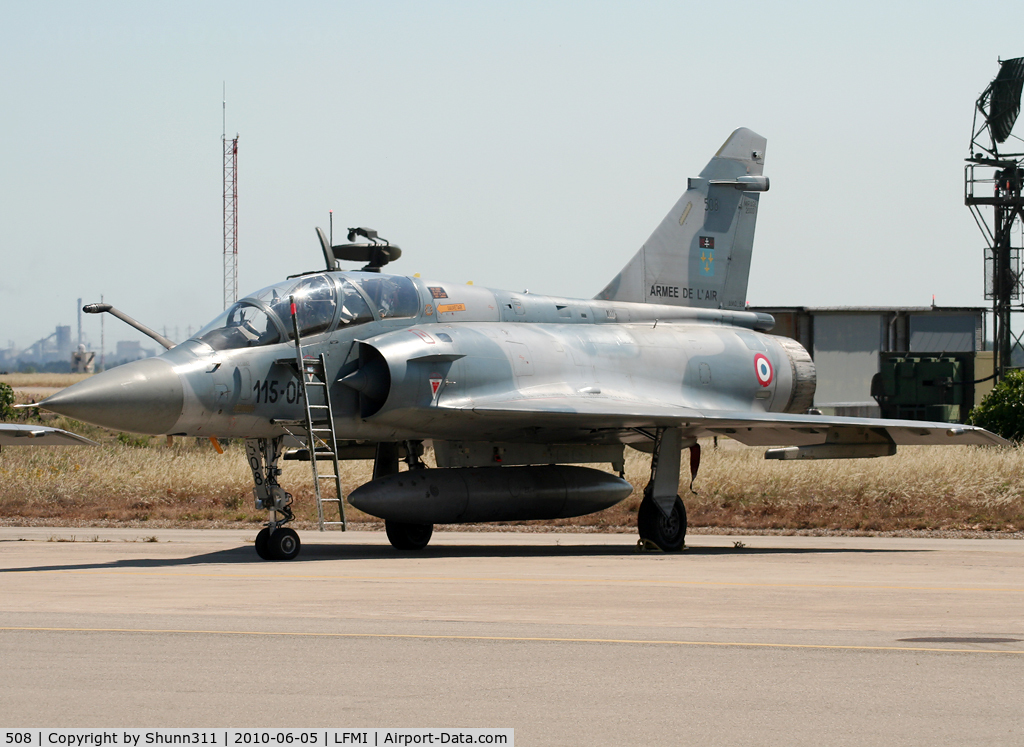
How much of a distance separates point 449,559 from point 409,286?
3681 mm

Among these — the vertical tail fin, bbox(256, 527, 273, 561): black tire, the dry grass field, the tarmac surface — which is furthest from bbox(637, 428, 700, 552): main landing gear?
bbox(256, 527, 273, 561): black tire

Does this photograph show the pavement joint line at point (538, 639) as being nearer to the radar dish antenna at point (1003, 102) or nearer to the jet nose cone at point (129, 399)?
the jet nose cone at point (129, 399)

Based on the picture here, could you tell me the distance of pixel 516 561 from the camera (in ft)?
46.4

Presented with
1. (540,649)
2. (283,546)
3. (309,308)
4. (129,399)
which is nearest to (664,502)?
(283,546)

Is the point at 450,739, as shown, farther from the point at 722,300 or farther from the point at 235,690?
the point at 722,300

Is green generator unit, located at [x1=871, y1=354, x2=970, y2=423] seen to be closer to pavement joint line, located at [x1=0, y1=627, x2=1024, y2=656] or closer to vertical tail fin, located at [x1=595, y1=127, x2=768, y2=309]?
vertical tail fin, located at [x1=595, y1=127, x2=768, y2=309]

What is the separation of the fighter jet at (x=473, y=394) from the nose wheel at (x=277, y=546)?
2 centimetres

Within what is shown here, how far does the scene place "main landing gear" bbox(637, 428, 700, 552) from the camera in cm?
1636

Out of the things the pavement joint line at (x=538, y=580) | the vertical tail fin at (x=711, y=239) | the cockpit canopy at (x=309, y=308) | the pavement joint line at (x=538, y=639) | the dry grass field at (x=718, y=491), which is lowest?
the dry grass field at (x=718, y=491)

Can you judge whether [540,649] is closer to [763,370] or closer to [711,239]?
[763,370]

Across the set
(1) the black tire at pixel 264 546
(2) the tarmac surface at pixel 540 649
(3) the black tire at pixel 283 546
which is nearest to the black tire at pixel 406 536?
(3) the black tire at pixel 283 546

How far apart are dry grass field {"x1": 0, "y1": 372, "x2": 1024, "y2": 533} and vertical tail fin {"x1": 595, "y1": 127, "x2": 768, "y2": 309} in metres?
3.87

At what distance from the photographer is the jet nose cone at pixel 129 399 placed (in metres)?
12.4

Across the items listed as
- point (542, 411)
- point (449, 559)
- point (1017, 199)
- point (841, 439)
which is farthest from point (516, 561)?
point (1017, 199)
